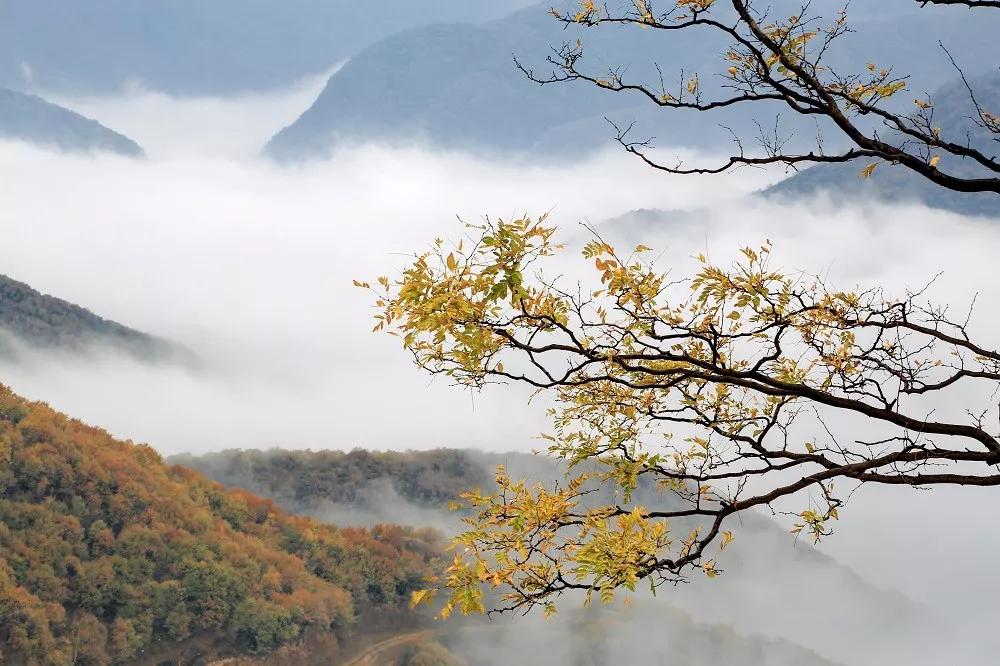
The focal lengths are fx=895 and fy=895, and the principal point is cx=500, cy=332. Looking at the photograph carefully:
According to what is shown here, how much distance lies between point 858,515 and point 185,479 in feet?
371

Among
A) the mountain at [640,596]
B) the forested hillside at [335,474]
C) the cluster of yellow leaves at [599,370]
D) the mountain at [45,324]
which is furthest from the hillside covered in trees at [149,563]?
the mountain at [45,324]

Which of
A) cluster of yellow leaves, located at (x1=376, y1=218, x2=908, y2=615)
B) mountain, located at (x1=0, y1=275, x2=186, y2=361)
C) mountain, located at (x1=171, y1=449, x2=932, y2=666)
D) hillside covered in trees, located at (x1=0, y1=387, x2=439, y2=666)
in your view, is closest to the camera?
cluster of yellow leaves, located at (x1=376, y1=218, x2=908, y2=615)

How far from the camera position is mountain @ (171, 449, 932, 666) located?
52.3 meters

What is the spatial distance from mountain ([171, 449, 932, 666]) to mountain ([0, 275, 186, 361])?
4030cm

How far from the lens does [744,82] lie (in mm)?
5852

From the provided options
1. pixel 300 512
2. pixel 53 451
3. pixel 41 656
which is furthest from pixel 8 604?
pixel 300 512

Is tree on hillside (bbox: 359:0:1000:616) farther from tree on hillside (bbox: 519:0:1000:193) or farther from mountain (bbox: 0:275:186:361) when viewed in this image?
mountain (bbox: 0:275:186:361)

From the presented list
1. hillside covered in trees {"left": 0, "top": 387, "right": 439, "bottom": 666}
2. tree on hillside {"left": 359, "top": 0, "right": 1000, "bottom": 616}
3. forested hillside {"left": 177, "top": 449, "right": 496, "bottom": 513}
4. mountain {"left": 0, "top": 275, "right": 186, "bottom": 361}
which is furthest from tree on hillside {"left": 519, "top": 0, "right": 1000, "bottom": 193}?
mountain {"left": 0, "top": 275, "right": 186, "bottom": 361}

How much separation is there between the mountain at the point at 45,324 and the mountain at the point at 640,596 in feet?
132

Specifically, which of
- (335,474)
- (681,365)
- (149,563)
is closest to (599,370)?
(681,365)

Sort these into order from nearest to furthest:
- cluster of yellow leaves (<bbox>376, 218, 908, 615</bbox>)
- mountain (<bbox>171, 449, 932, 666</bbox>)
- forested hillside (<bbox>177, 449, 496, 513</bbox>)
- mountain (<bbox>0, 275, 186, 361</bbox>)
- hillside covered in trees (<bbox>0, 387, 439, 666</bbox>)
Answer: cluster of yellow leaves (<bbox>376, 218, 908, 615</bbox>), hillside covered in trees (<bbox>0, 387, 439, 666</bbox>), mountain (<bbox>171, 449, 932, 666</bbox>), forested hillside (<bbox>177, 449, 496, 513</bbox>), mountain (<bbox>0, 275, 186, 361</bbox>)

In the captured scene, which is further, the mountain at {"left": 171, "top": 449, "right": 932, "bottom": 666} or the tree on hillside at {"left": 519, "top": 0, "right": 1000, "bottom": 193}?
the mountain at {"left": 171, "top": 449, "right": 932, "bottom": 666}

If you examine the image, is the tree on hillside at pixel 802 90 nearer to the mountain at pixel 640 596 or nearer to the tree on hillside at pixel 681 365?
the tree on hillside at pixel 681 365

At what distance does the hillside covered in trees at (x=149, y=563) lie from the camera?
36.1m
